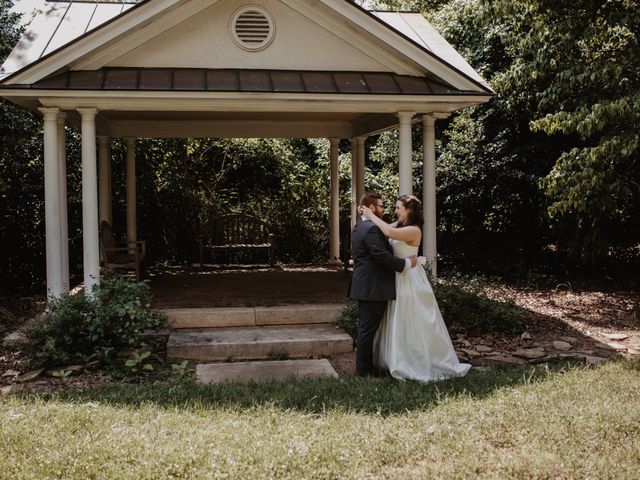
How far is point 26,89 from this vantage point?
8117 mm

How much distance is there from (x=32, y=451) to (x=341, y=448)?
2134 millimetres

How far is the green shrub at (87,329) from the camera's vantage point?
24.3 feet

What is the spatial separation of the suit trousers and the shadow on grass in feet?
1.01

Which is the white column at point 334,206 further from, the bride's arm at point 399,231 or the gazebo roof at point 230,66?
the bride's arm at point 399,231

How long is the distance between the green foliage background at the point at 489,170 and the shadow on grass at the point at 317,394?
4.36 meters

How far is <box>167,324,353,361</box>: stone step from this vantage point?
306 inches

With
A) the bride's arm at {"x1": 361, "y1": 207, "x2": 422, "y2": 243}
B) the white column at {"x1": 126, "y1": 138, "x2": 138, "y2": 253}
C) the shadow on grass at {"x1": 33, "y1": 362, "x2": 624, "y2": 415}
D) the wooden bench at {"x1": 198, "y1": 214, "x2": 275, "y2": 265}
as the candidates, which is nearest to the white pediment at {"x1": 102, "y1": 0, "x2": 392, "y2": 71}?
the bride's arm at {"x1": 361, "y1": 207, "x2": 422, "y2": 243}

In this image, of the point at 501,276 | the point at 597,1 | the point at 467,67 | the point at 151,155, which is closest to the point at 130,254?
the point at 151,155

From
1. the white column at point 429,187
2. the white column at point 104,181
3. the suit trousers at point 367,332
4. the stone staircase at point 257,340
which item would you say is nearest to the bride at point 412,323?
the suit trousers at point 367,332

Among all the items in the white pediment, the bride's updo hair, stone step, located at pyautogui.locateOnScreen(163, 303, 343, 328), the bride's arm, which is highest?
the white pediment

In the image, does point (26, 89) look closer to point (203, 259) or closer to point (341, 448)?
point (341, 448)

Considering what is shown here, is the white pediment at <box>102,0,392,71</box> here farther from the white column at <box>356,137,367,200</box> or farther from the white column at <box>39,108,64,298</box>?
the white column at <box>356,137,367,200</box>

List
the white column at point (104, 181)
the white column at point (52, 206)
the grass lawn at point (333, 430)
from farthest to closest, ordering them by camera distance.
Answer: the white column at point (104, 181), the white column at point (52, 206), the grass lawn at point (333, 430)

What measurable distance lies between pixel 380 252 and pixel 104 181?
24.5 ft
